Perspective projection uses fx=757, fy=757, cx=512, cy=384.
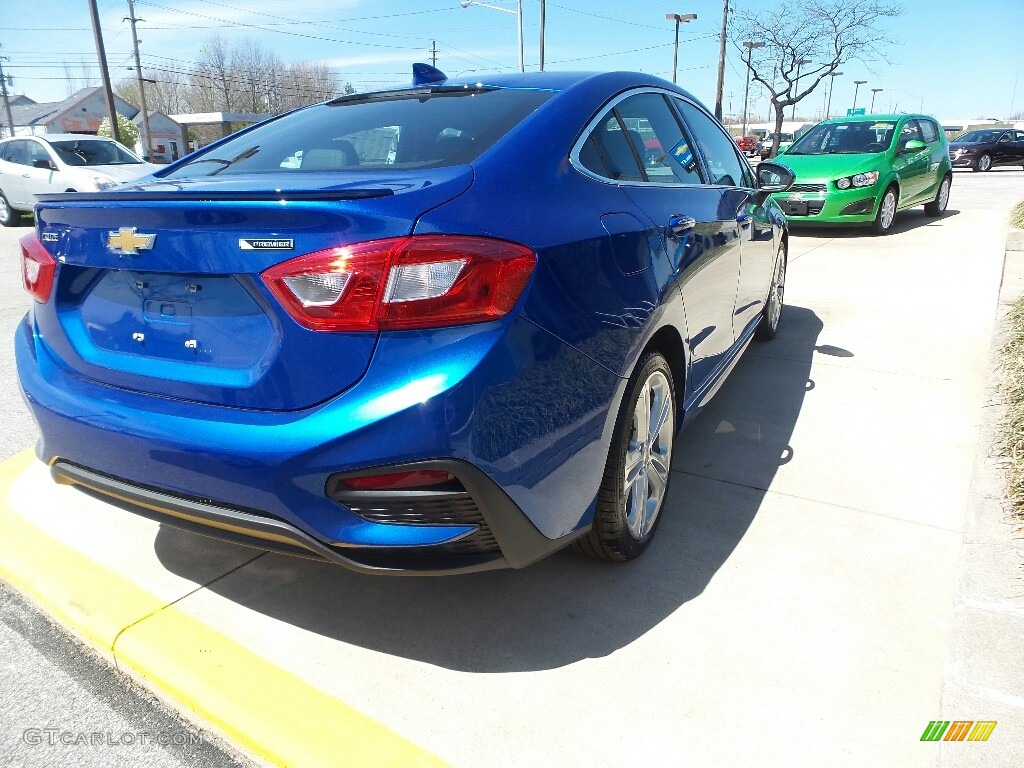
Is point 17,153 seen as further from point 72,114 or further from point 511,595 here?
point 72,114

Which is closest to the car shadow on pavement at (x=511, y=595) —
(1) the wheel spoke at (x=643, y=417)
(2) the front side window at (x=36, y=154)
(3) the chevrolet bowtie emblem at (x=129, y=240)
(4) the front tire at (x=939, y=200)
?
(1) the wheel spoke at (x=643, y=417)

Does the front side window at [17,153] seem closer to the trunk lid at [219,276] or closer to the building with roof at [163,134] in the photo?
the trunk lid at [219,276]

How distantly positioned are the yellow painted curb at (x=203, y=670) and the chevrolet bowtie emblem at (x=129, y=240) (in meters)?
1.14

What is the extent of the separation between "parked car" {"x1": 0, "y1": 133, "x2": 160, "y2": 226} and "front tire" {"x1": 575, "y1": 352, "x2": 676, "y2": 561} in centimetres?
1191

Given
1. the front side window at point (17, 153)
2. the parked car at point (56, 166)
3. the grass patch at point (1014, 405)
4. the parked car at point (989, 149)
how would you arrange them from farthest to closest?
the parked car at point (989, 149)
the front side window at point (17, 153)
the parked car at point (56, 166)
the grass patch at point (1014, 405)

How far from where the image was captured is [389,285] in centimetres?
169

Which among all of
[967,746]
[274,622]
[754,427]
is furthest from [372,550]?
[754,427]

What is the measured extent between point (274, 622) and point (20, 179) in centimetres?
1446

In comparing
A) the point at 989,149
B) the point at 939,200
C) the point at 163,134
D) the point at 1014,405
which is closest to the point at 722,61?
the point at 989,149

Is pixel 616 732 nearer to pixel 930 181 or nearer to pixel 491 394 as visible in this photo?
pixel 491 394

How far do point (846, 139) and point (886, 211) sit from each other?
1.33m

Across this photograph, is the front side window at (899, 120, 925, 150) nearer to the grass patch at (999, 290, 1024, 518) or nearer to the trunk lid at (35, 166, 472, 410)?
the grass patch at (999, 290, 1024, 518)

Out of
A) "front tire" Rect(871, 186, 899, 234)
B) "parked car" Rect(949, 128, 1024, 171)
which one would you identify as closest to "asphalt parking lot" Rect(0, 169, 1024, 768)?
"front tire" Rect(871, 186, 899, 234)

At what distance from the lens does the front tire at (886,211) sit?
33.8ft
